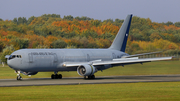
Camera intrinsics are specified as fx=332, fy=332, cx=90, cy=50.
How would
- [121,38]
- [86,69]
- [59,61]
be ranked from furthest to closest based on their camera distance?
[121,38], [59,61], [86,69]

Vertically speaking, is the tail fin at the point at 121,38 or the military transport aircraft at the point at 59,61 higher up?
the tail fin at the point at 121,38

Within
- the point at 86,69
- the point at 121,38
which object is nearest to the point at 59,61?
the point at 86,69

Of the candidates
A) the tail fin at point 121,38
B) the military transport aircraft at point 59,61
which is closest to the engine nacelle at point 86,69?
the military transport aircraft at point 59,61

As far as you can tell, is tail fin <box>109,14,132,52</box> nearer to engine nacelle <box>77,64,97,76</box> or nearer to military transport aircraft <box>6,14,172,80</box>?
military transport aircraft <box>6,14,172,80</box>

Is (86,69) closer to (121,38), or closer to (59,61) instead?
(59,61)

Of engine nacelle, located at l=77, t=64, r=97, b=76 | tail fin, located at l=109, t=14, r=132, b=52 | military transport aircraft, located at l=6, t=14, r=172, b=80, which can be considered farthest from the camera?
tail fin, located at l=109, t=14, r=132, b=52

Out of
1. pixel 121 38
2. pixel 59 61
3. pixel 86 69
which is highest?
pixel 121 38

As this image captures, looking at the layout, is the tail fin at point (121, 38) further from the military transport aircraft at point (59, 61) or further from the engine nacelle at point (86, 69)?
the engine nacelle at point (86, 69)

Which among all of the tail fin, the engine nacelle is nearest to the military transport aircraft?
the engine nacelle

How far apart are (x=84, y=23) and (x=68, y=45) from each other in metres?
66.3

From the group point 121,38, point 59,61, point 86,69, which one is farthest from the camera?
point 121,38

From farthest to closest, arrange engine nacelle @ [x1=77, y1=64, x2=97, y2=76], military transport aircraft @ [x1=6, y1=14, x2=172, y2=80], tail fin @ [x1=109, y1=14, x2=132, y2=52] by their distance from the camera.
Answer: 1. tail fin @ [x1=109, y1=14, x2=132, y2=52]
2. engine nacelle @ [x1=77, y1=64, x2=97, y2=76]
3. military transport aircraft @ [x1=6, y1=14, x2=172, y2=80]

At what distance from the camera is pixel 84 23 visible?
14425cm

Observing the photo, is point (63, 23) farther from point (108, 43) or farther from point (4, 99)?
point (4, 99)
